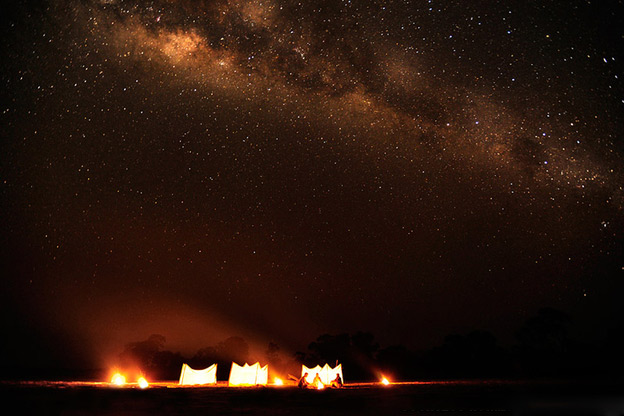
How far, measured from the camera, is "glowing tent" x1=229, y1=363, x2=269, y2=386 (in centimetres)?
2155

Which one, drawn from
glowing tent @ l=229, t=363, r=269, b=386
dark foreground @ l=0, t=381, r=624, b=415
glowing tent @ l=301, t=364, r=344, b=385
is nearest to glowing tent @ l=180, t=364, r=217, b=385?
glowing tent @ l=229, t=363, r=269, b=386

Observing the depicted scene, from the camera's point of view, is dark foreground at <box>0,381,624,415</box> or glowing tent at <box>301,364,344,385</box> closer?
dark foreground at <box>0,381,624,415</box>

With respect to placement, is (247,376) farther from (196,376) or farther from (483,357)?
(483,357)

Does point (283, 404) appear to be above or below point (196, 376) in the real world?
below

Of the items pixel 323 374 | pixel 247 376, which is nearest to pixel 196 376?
pixel 247 376

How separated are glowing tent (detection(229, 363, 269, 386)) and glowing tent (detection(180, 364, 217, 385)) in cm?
97

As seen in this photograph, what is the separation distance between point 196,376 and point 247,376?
7.81ft

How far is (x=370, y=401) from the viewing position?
48.8 ft

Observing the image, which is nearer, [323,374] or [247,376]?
[247,376]

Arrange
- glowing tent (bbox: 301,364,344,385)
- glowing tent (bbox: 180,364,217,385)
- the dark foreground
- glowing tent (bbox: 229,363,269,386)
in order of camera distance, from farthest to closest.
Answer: glowing tent (bbox: 301,364,344,385), glowing tent (bbox: 229,363,269,386), glowing tent (bbox: 180,364,217,385), the dark foreground

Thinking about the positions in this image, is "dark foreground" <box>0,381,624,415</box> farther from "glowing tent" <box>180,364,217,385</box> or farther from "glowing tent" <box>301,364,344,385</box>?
"glowing tent" <box>301,364,344,385</box>

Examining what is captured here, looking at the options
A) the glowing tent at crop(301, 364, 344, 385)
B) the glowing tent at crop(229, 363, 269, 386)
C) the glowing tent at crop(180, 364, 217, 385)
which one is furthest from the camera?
the glowing tent at crop(301, 364, 344, 385)

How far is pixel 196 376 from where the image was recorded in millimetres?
21281

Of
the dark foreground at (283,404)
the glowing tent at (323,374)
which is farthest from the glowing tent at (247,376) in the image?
the dark foreground at (283,404)
